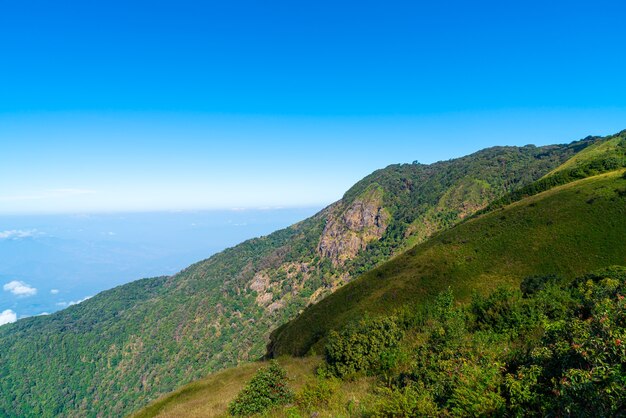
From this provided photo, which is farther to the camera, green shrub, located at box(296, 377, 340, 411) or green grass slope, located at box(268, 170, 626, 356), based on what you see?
green grass slope, located at box(268, 170, 626, 356)

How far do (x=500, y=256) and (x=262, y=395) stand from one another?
59562 mm

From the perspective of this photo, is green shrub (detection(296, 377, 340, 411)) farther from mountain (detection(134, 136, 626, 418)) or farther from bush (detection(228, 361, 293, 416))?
bush (detection(228, 361, 293, 416))

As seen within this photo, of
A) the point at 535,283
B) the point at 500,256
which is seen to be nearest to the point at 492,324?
the point at 535,283

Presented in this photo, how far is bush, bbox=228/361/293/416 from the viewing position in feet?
69.3

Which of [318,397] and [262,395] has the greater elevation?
[318,397]

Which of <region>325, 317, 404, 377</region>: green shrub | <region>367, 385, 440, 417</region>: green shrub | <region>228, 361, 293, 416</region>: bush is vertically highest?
<region>367, 385, 440, 417</region>: green shrub

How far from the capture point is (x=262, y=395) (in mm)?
21688

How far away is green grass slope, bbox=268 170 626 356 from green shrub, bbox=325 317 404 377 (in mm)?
23474

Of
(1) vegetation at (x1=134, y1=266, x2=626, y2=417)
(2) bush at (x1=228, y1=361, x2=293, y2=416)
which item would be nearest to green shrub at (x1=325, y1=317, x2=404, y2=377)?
(1) vegetation at (x1=134, y1=266, x2=626, y2=417)

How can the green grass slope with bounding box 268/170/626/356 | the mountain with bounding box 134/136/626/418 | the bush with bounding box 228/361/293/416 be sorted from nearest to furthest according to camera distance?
the mountain with bounding box 134/136/626/418 → the bush with bounding box 228/361/293/416 → the green grass slope with bounding box 268/170/626/356

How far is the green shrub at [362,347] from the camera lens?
2823 cm

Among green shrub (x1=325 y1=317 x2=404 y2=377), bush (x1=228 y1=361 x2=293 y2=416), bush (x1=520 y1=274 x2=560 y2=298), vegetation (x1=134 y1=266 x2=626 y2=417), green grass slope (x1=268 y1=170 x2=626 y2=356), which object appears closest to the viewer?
vegetation (x1=134 y1=266 x2=626 y2=417)

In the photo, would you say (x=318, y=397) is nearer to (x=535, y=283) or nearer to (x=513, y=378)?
(x=513, y=378)

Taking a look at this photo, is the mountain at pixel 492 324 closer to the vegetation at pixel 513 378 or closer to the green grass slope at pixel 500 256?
the vegetation at pixel 513 378
